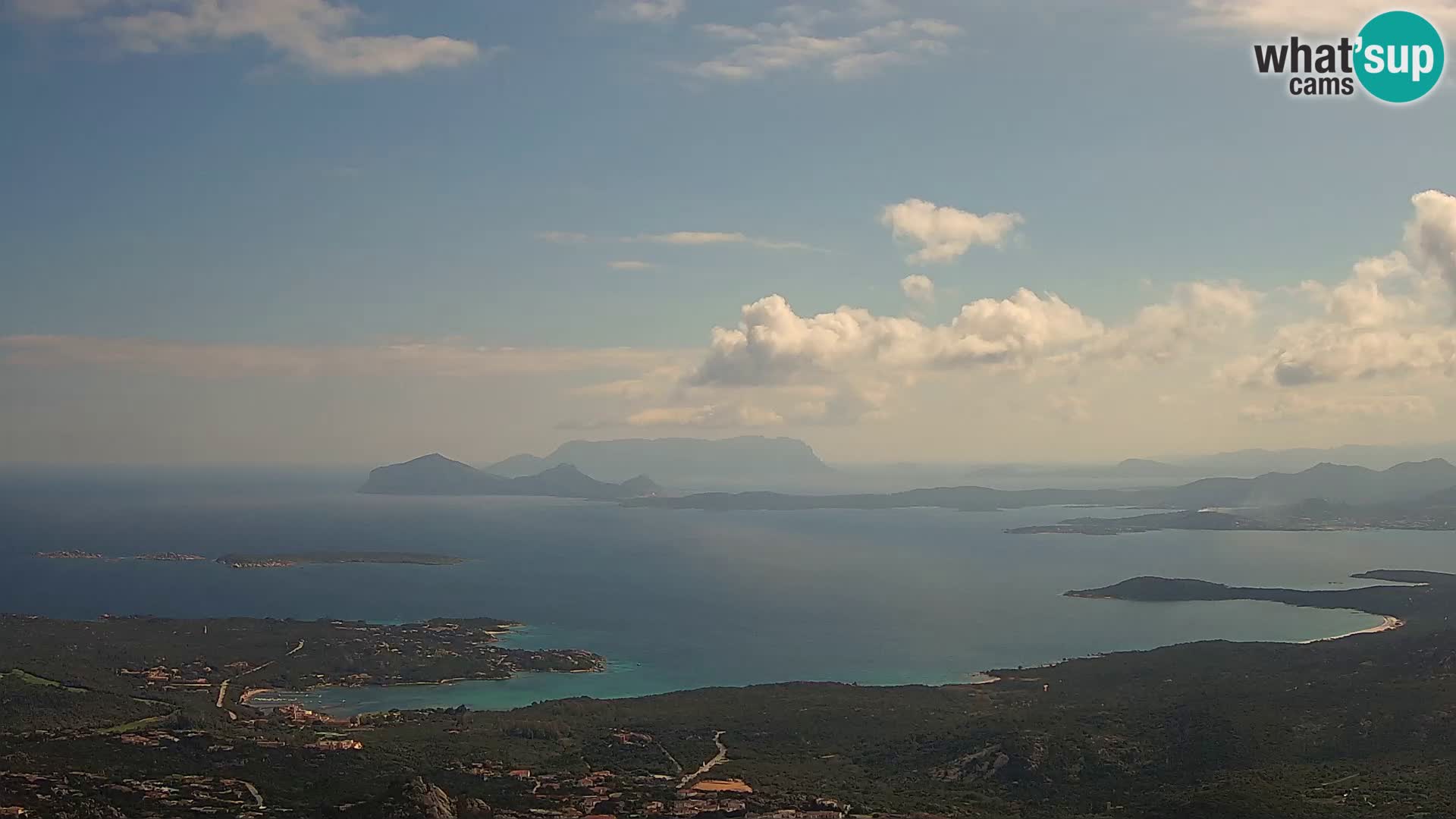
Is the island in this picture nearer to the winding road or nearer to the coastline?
the winding road

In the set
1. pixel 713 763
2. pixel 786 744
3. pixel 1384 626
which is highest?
pixel 713 763

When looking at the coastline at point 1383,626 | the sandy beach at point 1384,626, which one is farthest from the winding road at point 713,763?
the sandy beach at point 1384,626

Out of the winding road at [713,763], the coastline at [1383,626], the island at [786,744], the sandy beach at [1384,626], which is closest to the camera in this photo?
the island at [786,744]

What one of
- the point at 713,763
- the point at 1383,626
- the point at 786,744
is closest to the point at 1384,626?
the point at 1383,626

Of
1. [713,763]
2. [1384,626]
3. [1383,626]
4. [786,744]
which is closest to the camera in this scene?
[713,763]

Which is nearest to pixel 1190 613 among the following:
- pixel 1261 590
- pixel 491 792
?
pixel 1261 590

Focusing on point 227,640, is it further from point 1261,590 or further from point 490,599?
point 1261,590

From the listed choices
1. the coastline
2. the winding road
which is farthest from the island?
the coastline

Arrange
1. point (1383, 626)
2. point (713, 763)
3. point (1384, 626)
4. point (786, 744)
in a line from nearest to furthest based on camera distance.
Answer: point (713, 763) → point (786, 744) → point (1383, 626) → point (1384, 626)

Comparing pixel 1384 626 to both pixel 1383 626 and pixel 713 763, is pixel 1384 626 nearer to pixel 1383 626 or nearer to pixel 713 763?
pixel 1383 626

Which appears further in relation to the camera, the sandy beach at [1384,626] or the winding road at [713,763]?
the sandy beach at [1384,626]

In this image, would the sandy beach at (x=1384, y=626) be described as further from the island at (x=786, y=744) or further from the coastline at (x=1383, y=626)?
the island at (x=786, y=744)

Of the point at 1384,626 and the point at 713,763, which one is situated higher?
the point at 713,763
